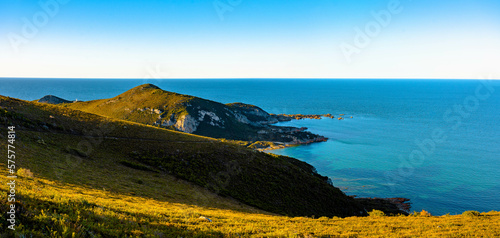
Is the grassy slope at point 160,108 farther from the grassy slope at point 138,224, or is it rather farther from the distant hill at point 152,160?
the grassy slope at point 138,224

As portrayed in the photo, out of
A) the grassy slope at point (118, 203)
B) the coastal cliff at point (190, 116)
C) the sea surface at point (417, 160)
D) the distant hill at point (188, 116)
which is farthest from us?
the distant hill at point (188, 116)

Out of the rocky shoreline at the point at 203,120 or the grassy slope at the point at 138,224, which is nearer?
the grassy slope at the point at 138,224

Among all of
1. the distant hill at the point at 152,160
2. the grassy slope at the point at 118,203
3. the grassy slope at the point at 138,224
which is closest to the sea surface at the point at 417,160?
the distant hill at the point at 152,160

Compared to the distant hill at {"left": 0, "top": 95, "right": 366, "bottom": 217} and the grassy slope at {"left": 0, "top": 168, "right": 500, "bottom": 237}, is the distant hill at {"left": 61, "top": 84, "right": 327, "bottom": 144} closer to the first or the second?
the distant hill at {"left": 0, "top": 95, "right": 366, "bottom": 217}

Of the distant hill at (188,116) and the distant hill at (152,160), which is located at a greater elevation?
the distant hill at (188,116)

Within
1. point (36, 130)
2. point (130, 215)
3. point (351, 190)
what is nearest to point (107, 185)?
point (130, 215)

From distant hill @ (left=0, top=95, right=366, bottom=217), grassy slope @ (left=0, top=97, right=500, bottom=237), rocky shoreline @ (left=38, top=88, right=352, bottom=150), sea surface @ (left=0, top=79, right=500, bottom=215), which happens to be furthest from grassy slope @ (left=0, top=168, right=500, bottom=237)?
rocky shoreline @ (left=38, top=88, right=352, bottom=150)

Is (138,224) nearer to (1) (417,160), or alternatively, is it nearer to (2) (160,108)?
(1) (417,160)
